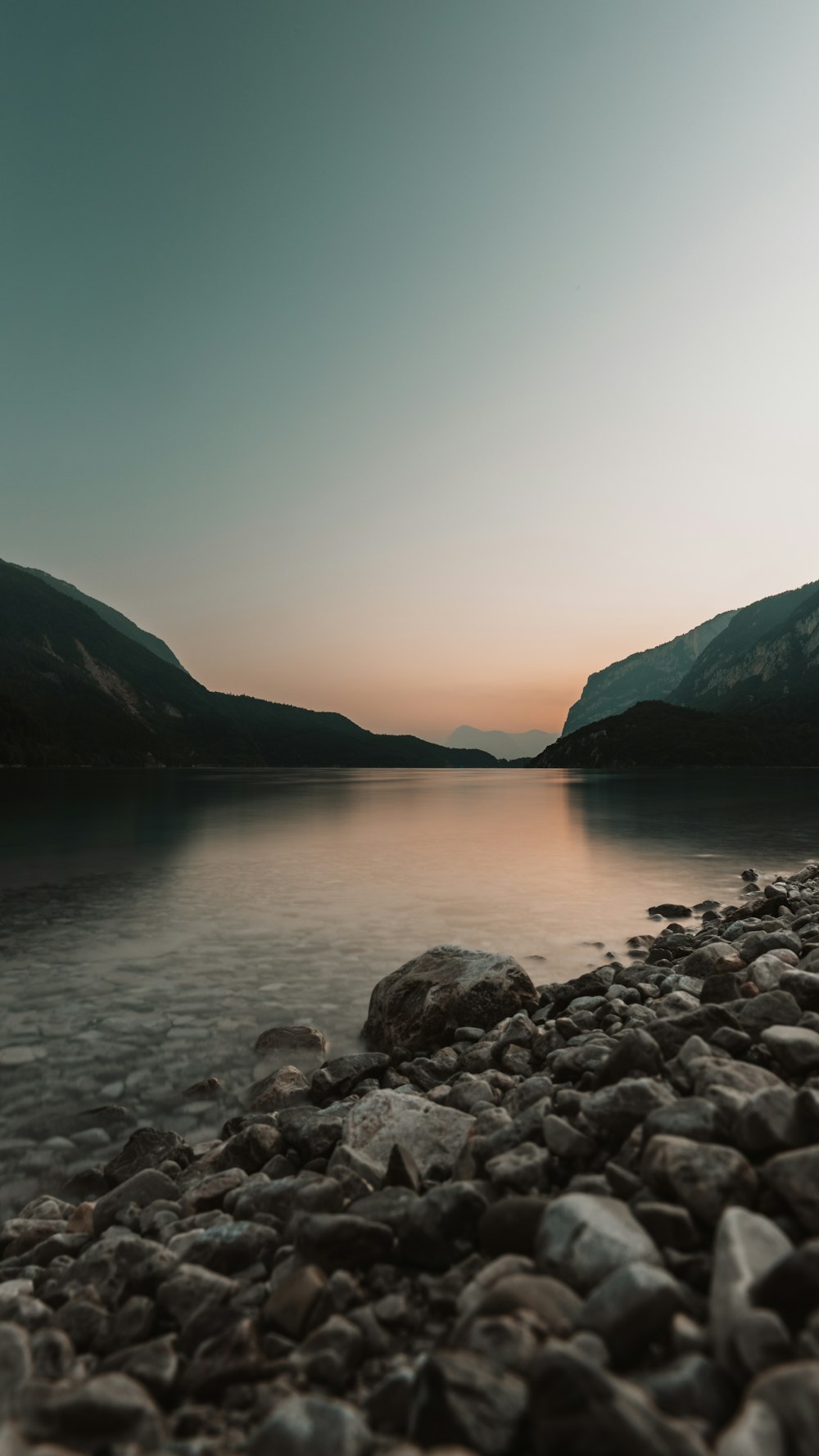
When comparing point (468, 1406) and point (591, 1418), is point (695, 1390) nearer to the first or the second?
point (591, 1418)

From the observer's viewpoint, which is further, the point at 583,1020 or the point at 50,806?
the point at 50,806

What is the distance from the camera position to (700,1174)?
3516 millimetres

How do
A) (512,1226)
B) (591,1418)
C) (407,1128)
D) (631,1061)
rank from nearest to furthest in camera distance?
1. (591,1418)
2. (512,1226)
3. (631,1061)
4. (407,1128)

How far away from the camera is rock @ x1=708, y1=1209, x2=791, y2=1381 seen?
2.60m

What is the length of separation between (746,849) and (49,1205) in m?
32.8

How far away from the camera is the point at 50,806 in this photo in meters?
56.6

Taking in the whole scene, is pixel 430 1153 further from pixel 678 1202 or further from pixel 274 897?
pixel 274 897

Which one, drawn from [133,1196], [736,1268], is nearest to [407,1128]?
[133,1196]

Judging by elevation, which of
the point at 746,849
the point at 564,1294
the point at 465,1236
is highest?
the point at 564,1294

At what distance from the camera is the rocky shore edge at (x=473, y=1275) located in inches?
97.8

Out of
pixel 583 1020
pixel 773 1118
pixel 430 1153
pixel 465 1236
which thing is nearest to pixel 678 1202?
pixel 773 1118

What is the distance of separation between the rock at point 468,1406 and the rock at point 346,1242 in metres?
1.27

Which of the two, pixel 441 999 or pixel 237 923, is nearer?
pixel 441 999

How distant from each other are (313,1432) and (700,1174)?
6.90ft
